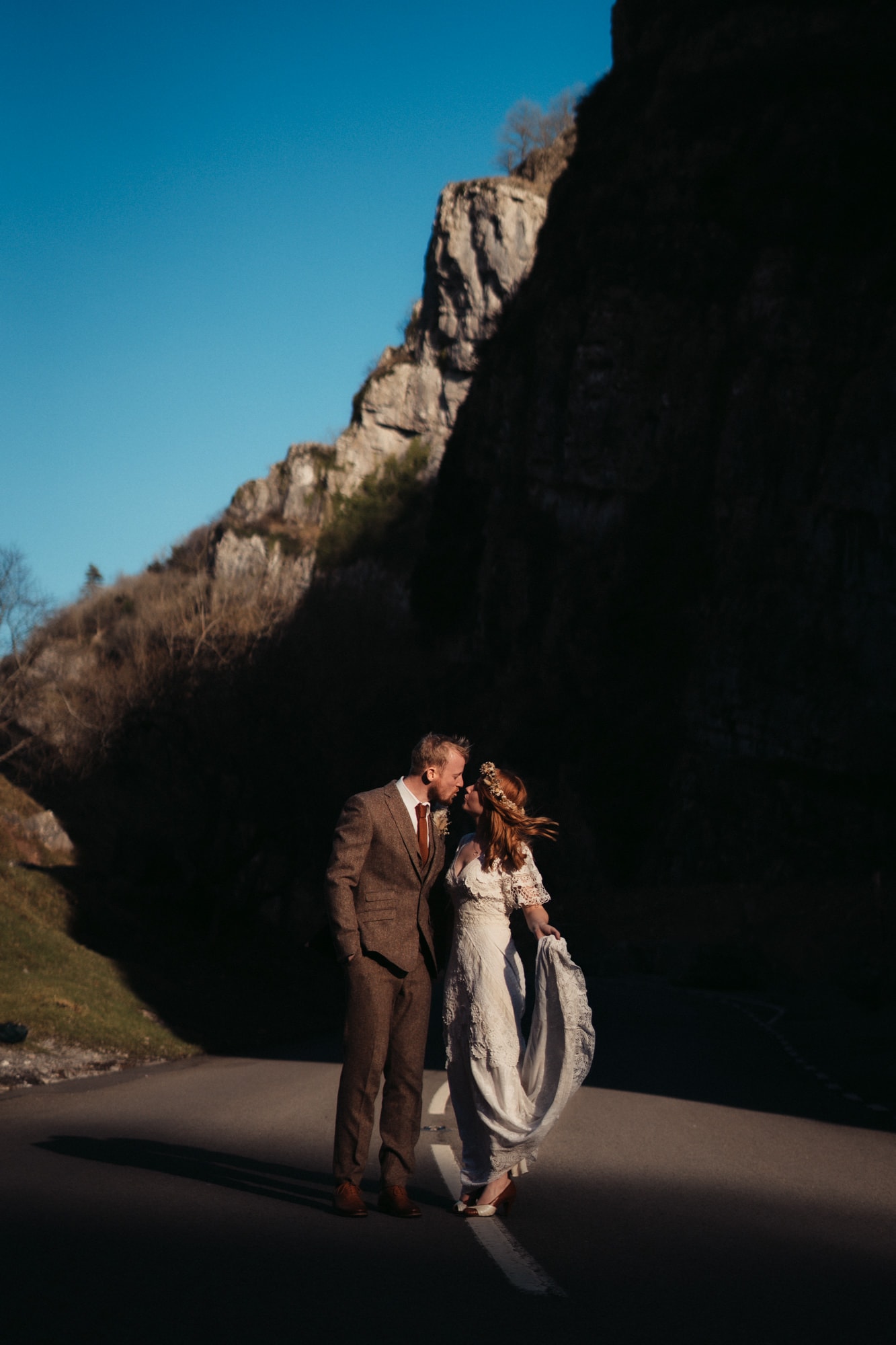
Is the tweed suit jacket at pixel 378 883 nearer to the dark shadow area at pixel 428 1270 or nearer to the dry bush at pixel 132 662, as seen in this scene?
the dark shadow area at pixel 428 1270

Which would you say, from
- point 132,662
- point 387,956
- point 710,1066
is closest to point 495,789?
point 387,956

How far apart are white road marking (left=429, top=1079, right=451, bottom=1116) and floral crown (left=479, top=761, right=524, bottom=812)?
451 centimetres

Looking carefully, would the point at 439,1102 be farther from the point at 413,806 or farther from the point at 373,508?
the point at 373,508

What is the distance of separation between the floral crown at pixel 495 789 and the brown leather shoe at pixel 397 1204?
6.19 ft

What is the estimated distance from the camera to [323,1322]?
4.72 m

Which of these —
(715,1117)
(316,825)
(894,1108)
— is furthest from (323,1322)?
(316,825)

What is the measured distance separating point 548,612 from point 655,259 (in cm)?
1512

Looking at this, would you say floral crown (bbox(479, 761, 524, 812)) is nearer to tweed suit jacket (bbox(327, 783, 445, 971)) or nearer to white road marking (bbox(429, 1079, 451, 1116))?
tweed suit jacket (bbox(327, 783, 445, 971))

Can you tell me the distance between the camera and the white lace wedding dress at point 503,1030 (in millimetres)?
6793

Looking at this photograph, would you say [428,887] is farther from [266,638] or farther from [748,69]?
[748,69]

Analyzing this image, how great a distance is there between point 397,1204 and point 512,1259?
931 mm

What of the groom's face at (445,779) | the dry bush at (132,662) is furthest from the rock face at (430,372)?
the groom's face at (445,779)

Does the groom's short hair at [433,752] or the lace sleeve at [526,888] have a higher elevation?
the groom's short hair at [433,752]

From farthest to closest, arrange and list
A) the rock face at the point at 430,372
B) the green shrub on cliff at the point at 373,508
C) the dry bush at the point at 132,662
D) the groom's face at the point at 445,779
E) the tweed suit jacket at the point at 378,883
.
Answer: the green shrub on cliff at the point at 373,508 < the rock face at the point at 430,372 < the dry bush at the point at 132,662 < the groom's face at the point at 445,779 < the tweed suit jacket at the point at 378,883
